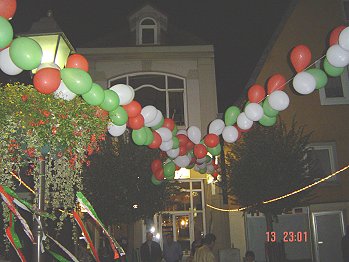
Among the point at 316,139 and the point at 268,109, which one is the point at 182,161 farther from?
the point at 316,139

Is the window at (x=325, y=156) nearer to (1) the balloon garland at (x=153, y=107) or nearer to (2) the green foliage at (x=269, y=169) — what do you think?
(2) the green foliage at (x=269, y=169)

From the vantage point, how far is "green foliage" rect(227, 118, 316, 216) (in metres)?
11.1

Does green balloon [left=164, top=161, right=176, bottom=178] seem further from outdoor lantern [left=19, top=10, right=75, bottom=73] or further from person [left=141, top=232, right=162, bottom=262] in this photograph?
outdoor lantern [left=19, top=10, right=75, bottom=73]

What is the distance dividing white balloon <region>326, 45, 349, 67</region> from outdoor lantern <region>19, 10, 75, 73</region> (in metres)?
3.89

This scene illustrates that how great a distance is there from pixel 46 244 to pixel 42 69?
2019 millimetres

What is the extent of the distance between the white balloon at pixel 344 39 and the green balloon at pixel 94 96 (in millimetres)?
3527

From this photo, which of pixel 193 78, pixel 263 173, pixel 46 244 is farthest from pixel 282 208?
pixel 46 244

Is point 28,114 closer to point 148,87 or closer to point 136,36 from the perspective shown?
point 148,87

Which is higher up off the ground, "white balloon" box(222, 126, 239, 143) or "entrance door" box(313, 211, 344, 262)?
"white balloon" box(222, 126, 239, 143)

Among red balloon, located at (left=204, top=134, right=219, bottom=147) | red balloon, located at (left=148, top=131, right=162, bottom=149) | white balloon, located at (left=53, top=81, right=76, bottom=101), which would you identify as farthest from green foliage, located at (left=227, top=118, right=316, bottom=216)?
white balloon, located at (left=53, top=81, right=76, bottom=101)

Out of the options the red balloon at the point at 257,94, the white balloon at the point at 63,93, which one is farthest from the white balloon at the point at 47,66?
the red balloon at the point at 257,94

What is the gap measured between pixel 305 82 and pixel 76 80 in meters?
3.75

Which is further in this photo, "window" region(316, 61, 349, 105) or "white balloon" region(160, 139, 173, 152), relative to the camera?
"window" region(316, 61, 349, 105)

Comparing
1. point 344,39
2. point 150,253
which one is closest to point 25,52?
point 344,39
